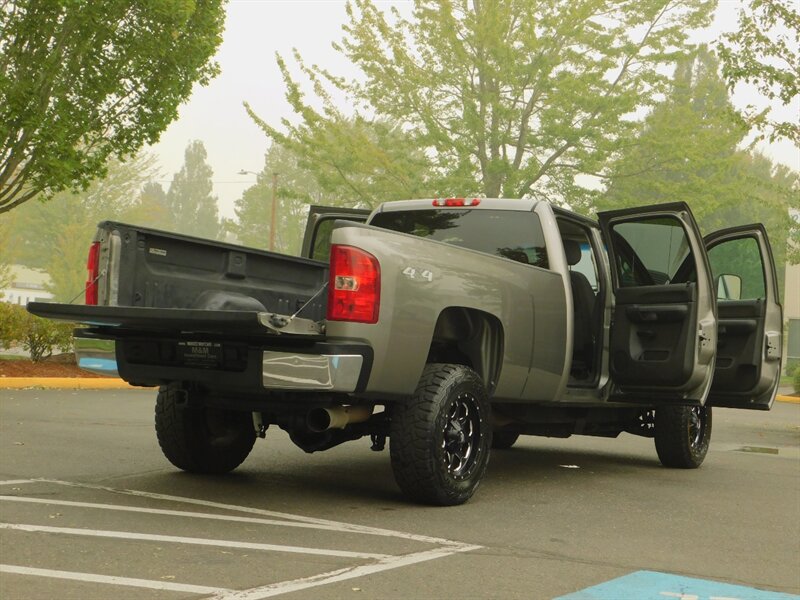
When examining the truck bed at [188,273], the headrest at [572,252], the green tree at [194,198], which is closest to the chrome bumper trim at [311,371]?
the truck bed at [188,273]

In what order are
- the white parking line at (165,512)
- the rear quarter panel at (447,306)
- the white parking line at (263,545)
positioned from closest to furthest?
the white parking line at (263,545) → the white parking line at (165,512) → the rear quarter panel at (447,306)

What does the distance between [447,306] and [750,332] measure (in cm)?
415

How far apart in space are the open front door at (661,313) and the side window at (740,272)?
120 centimetres

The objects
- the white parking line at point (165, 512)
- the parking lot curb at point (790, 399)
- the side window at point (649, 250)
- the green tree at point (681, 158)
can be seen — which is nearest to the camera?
the white parking line at point (165, 512)

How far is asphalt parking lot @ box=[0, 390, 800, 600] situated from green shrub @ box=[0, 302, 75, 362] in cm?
809

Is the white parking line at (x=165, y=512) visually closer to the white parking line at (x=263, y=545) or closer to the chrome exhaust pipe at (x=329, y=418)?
the white parking line at (x=263, y=545)

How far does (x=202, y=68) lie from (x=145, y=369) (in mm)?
11526

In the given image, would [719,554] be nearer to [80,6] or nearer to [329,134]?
[80,6]

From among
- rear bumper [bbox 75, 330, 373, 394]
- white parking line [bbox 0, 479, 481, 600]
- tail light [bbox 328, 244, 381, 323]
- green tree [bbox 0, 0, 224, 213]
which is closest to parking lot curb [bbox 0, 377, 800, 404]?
green tree [bbox 0, 0, 224, 213]

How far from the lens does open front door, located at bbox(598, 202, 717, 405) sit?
329 inches

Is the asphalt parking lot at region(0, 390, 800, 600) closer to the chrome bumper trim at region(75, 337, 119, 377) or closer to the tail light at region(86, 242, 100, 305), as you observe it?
the tail light at region(86, 242, 100, 305)

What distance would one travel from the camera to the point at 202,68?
17.4 meters

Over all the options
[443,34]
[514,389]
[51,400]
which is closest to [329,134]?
[443,34]

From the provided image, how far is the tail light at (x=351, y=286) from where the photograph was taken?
6.06m
